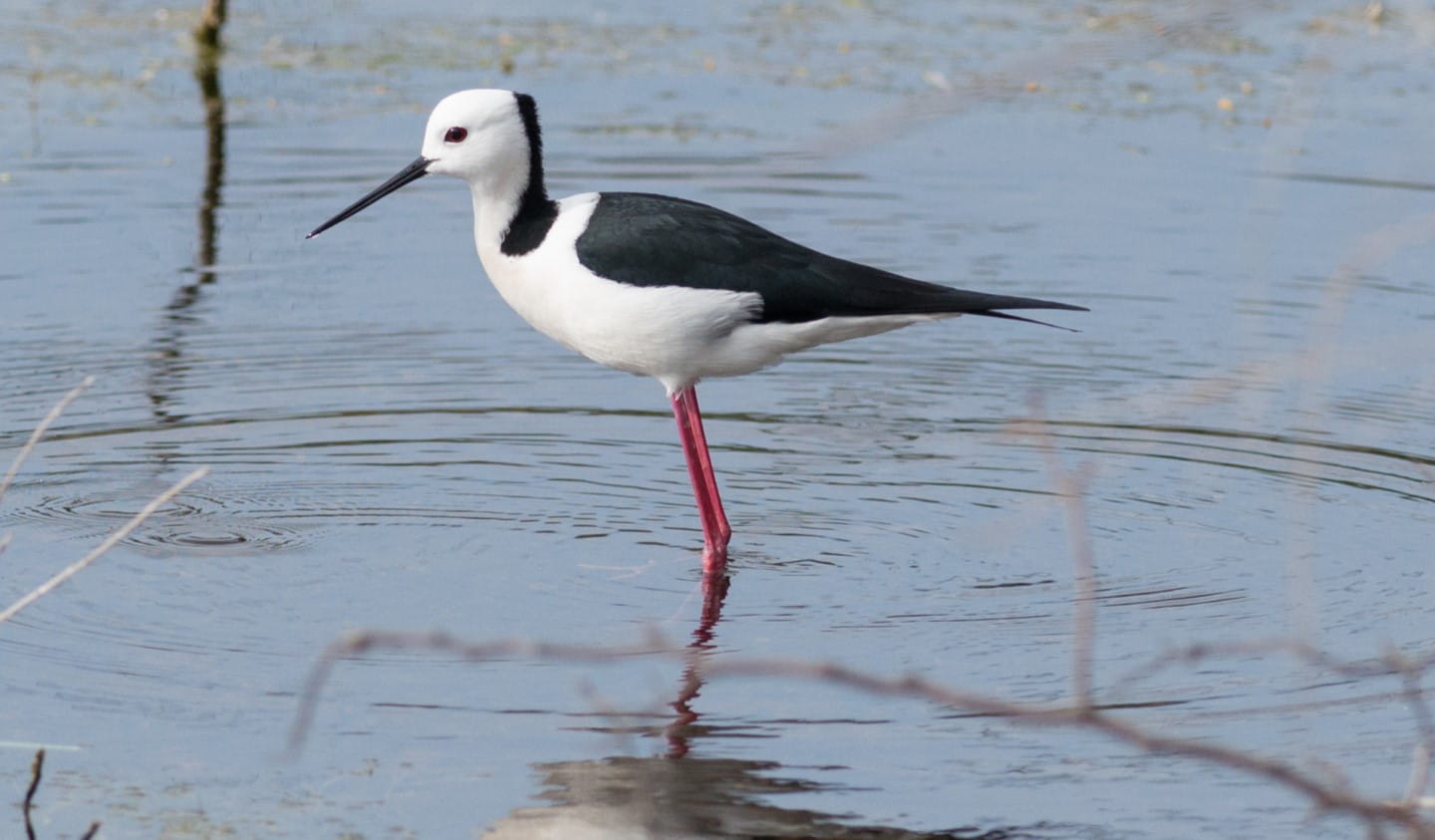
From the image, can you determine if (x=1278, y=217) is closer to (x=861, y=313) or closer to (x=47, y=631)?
(x=861, y=313)

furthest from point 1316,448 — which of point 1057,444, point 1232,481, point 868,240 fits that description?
point 868,240

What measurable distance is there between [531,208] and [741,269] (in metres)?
0.69

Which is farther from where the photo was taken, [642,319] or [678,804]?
[642,319]

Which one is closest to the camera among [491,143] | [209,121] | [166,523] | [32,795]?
[32,795]

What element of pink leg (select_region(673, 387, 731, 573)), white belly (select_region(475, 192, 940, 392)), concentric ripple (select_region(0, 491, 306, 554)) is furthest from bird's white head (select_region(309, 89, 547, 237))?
concentric ripple (select_region(0, 491, 306, 554))

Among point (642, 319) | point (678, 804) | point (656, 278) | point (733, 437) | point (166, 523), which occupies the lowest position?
point (166, 523)

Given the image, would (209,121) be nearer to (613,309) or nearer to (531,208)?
(531,208)

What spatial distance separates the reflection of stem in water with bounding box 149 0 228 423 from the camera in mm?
7836

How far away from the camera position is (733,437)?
7480 millimetres

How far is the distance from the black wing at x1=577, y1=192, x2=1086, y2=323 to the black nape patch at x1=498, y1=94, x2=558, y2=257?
18 centimetres

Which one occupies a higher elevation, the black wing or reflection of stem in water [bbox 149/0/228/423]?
the black wing

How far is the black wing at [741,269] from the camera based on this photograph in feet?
19.7

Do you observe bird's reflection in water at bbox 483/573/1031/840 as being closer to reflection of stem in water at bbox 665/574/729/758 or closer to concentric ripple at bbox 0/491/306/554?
reflection of stem in water at bbox 665/574/729/758

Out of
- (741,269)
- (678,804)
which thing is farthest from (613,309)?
(678,804)
